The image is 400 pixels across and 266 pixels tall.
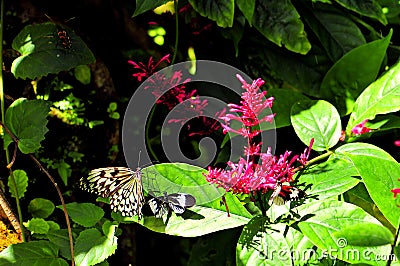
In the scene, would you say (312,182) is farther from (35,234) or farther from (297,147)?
(35,234)

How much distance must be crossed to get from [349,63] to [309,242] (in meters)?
0.52

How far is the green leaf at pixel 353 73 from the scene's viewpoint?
53.6 inches

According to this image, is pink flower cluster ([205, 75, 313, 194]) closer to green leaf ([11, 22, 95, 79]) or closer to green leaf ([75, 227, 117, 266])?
green leaf ([75, 227, 117, 266])

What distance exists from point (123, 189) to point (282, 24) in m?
0.62

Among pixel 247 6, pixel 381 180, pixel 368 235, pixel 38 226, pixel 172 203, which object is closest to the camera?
pixel 368 235

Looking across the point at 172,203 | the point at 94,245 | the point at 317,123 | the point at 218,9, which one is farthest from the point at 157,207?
the point at 218,9

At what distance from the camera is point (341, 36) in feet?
5.07

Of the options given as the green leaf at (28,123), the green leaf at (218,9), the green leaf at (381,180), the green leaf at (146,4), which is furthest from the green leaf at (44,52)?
the green leaf at (381,180)

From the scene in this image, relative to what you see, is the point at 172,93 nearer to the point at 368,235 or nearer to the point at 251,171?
the point at 251,171

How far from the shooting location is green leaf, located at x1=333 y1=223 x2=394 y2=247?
2.57ft

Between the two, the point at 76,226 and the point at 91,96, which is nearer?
the point at 76,226

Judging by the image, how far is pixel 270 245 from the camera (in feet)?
3.44

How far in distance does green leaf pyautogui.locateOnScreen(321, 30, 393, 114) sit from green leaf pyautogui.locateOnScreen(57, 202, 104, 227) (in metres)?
0.65

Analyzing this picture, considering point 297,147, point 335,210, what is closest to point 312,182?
point 335,210
